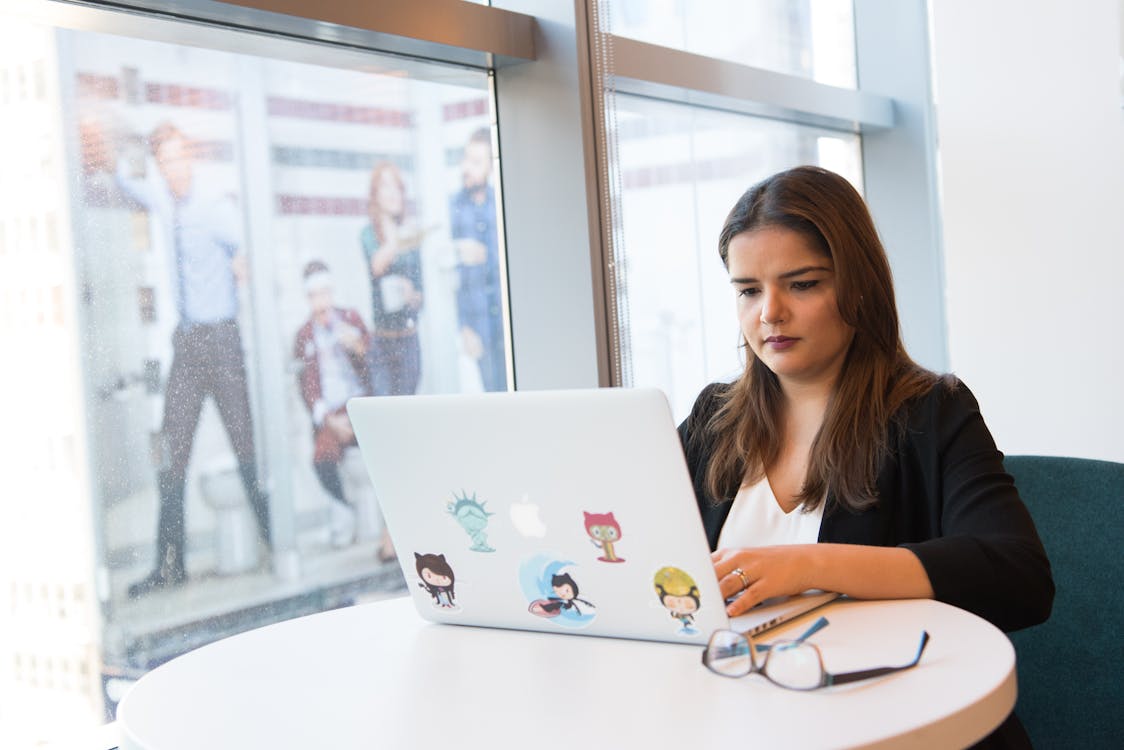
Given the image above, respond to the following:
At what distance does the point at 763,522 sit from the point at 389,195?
1.13 meters

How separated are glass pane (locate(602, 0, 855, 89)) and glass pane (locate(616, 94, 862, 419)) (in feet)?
0.61

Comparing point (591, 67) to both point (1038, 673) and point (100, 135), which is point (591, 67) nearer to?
point (100, 135)

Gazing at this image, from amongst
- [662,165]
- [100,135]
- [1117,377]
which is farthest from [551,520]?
[1117,377]

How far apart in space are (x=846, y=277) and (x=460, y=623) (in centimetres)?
72

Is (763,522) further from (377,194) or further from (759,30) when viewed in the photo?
(759,30)

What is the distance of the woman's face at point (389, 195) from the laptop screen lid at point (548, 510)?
1.16m

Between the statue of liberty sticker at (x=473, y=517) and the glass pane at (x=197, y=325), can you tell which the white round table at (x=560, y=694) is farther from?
the glass pane at (x=197, y=325)

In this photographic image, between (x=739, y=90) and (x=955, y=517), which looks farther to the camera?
(x=739, y=90)

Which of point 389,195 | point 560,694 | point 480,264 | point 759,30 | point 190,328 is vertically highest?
point 759,30

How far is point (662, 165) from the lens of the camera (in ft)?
9.53

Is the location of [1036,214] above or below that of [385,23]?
below

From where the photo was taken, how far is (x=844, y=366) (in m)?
1.64

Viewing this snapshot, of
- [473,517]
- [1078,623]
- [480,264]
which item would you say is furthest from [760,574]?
[480,264]

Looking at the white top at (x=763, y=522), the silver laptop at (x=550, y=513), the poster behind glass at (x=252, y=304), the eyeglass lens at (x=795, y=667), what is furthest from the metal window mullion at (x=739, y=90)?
the eyeglass lens at (x=795, y=667)
